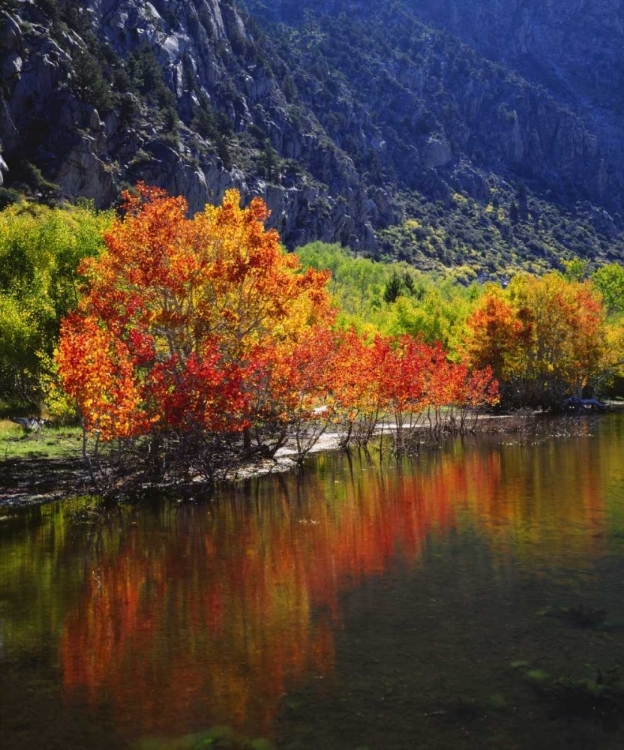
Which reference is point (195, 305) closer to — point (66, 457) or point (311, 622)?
point (66, 457)

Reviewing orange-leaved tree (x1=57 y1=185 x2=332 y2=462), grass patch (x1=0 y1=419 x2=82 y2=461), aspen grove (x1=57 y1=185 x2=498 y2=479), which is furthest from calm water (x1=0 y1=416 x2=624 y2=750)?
grass patch (x1=0 y1=419 x2=82 y2=461)

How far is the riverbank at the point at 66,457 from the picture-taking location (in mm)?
27984

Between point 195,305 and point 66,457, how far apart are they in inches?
432

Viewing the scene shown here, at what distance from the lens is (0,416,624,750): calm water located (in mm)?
10281

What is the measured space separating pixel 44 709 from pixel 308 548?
1026 centimetres

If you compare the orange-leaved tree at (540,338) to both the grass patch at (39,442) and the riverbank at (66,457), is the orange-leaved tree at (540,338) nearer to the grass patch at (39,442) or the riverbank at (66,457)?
the riverbank at (66,457)

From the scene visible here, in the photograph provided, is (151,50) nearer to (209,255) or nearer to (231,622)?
(209,255)

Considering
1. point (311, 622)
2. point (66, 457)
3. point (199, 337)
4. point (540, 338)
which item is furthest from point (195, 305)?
point (540, 338)

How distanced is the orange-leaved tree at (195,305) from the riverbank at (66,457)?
130 inches

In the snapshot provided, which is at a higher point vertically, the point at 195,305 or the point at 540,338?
the point at 540,338

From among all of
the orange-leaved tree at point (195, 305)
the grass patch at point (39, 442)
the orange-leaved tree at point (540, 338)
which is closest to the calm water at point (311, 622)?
the orange-leaved tree at point (195, 305)

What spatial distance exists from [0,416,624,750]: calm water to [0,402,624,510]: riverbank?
6.91ft

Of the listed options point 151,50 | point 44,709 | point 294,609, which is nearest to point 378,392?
point 294,609

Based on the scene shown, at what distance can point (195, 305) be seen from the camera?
34.9 m
